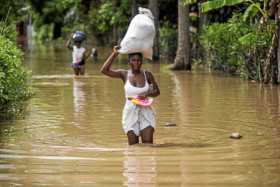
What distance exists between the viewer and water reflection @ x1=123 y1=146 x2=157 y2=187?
7.67 metres

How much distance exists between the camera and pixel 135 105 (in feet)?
32.7

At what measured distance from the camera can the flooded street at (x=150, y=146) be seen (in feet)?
26.1

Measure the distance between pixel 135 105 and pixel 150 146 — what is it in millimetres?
597

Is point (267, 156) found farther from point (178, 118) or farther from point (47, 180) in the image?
point (178, 118)

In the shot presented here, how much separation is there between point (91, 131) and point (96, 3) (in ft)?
135

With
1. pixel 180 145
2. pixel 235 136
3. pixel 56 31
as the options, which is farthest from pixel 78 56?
pixel 56 31

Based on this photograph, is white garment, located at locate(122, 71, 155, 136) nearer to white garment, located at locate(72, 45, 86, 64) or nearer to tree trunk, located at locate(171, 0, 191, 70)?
white garment, located at locate(72, 45, 86, 64)

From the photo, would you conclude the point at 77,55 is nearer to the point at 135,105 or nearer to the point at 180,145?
the point at 180,145

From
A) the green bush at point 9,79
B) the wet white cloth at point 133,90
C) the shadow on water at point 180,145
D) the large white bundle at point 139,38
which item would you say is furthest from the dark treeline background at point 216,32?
the shadow on water at point 180,145

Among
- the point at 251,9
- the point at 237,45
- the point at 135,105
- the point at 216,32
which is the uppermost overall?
the point at 251,9

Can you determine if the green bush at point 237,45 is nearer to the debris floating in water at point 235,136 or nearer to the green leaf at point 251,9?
the green leaf at point 251,9

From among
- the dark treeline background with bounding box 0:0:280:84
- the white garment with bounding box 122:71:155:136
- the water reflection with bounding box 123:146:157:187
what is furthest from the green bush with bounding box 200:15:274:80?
the water reflection with bounding box 123:146:157:187

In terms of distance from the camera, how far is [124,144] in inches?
412

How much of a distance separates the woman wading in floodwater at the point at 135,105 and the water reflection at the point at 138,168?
258 millimetres
